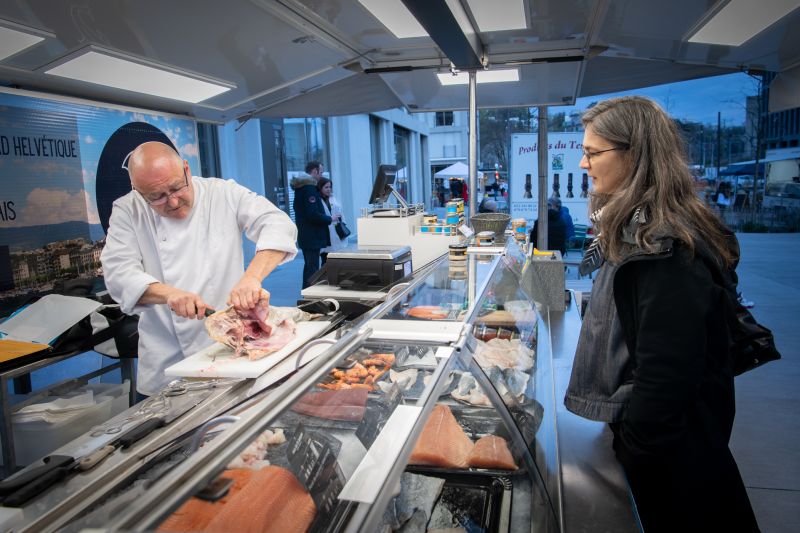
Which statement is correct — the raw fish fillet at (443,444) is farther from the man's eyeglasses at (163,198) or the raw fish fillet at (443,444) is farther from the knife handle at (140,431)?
the man's eyeglasses at (163,198)

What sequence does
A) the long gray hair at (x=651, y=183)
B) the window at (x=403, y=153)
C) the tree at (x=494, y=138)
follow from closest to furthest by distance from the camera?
the long gray hair at (x=651, y=183) < the tree at (x=494, y=138) < the window at (x=403, y=153)

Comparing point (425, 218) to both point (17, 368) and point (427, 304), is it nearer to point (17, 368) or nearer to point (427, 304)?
point (427, 304)

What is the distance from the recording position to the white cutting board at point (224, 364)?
5.92ft

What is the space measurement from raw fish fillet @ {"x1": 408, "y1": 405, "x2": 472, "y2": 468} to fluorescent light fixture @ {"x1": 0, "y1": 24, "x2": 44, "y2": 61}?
287 cm

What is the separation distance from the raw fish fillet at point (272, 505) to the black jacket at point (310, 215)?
6.15m

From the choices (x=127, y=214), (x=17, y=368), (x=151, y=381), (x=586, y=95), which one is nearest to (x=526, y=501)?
(x=151, y=381)

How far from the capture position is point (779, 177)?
7984 mm

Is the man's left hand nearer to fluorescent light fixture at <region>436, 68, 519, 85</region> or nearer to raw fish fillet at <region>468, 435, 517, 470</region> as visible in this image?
raw fish fillet at <region>468, 435, 517, 470</region>

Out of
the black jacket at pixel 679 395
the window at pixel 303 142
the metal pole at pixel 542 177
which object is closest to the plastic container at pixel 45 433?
the black jacket at pixel 679 395

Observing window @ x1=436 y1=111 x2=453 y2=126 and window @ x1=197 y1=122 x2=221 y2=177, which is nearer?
window @ x1=197 y1=122 x2=221 y2=177

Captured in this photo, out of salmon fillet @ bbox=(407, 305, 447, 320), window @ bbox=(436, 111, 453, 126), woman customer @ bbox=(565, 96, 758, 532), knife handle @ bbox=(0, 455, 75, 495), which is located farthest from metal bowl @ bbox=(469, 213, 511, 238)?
window @ bbox=(436, 111, 453, 126)

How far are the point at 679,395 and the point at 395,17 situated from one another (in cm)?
313

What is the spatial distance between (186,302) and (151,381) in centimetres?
72

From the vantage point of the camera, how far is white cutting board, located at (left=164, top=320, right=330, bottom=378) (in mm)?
1806
